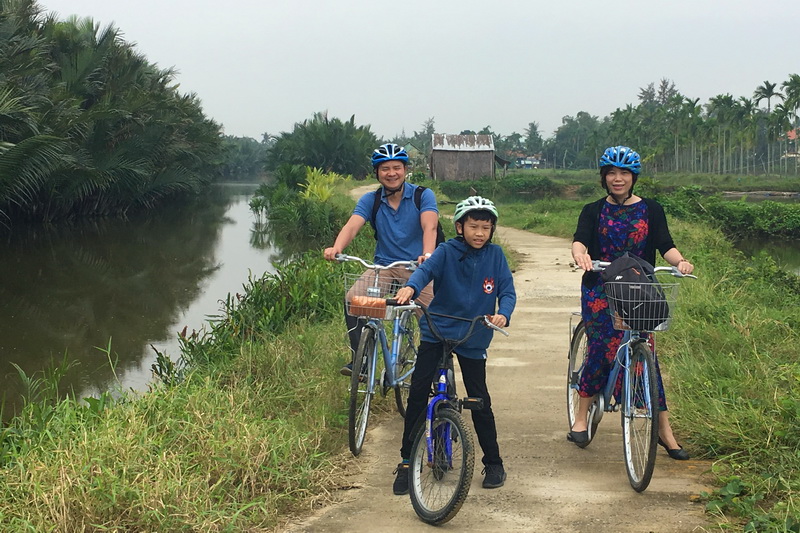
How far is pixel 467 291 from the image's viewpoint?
4.16m

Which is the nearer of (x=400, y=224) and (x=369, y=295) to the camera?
(x=369, y=295)

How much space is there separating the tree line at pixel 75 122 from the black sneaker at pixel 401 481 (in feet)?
43.9

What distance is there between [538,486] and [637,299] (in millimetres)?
1141

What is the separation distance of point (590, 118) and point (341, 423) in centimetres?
12508

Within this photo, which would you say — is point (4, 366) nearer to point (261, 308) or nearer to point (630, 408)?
point (261, 308)

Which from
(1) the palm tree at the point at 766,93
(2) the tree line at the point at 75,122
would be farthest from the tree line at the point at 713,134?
(2) the tree line at the point at 75,122

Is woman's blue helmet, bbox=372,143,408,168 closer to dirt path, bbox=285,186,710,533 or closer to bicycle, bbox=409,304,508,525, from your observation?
bicycle, bbox=409,304,508,525

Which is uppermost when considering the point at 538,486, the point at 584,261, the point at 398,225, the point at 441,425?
the point at 398,225

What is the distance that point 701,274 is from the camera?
32.5 ft

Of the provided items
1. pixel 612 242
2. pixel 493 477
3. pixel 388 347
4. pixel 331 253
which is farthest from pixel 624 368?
pixel 331 253

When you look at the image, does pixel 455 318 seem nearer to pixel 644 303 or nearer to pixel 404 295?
pixel 404 295

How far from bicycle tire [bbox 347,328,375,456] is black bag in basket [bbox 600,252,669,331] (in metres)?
1.43

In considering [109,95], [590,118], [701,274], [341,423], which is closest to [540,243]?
[701,274]

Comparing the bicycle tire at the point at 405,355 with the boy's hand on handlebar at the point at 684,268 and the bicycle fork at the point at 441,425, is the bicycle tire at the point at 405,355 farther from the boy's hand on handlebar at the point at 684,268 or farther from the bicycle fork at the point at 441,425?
the boy's hand on handlebar at the point at 684,268
